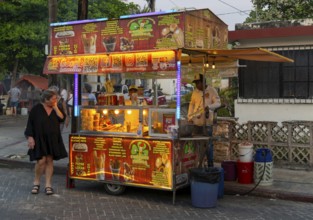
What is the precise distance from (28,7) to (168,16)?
1693 centimetres

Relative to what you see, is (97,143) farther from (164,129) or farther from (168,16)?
(168,16)

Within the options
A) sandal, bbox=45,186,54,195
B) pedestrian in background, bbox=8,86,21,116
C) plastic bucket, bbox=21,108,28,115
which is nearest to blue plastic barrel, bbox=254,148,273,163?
sandal, bbox=45,186,54,195

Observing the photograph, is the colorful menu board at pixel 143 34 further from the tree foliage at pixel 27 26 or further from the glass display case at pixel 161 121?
the tree foliage at pixel 27 26

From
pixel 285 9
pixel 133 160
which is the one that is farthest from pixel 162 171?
pixel 285 9

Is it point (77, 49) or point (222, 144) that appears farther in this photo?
point (222, 144)

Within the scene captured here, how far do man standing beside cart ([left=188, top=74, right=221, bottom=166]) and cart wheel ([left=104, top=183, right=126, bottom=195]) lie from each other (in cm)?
155

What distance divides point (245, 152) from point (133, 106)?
85.4 inches

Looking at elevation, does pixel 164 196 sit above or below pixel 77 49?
below

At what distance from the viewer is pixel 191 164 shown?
7.37 metres

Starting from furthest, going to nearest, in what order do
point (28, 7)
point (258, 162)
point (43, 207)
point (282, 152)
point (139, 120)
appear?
point (28, 7)
point (282, 152)
point (258, 162)
point (139, 120)
point (43, 207)

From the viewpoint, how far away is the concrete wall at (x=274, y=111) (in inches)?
419

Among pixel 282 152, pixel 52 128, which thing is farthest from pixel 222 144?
pixel 52 128

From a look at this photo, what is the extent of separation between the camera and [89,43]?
7.48 meters

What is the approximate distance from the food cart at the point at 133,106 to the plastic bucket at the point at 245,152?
72 centimetres
